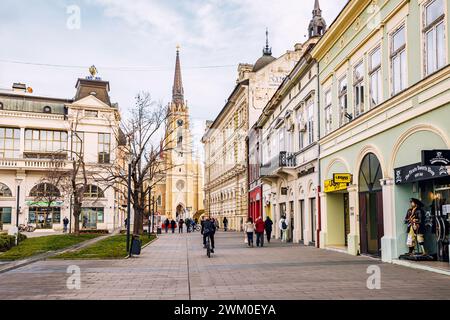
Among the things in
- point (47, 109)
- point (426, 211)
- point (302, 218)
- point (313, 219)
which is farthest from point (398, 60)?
point (47, 109)

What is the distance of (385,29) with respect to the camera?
695 inches

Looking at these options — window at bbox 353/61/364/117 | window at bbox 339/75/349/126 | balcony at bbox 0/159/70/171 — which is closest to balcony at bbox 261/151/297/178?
window at bbox 339/75/349/126

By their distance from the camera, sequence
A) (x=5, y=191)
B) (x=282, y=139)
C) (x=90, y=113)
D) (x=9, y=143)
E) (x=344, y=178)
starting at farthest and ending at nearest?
1. (x=90, y=113)
2. (x=9, y=143)
3. (x=5, y=191)
4. (x=282, y=139)
5. (x=344, y=178)

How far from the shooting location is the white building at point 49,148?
62156 mm

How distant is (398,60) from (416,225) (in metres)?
5.28

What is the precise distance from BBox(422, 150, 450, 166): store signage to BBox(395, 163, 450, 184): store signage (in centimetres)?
61

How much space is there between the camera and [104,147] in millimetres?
67688

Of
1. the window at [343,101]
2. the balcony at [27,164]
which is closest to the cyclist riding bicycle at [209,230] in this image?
the window at [343,101]

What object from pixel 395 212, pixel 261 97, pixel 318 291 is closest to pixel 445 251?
pixel 395 212

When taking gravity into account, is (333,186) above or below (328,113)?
below

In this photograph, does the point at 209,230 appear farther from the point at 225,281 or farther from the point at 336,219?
the point at 225,281

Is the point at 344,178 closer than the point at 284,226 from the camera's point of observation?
Yes
